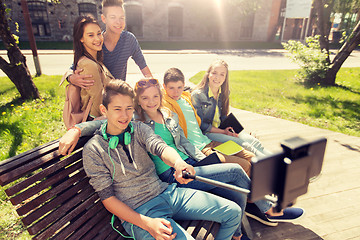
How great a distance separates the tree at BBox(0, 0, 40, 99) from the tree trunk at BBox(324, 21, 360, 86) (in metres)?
8.32

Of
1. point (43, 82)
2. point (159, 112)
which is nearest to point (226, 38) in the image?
point (43, 82)

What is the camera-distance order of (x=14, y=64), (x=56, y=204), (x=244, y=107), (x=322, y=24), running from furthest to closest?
(x=322, y=24), (x=244, y=107), (x=14, y=64), (x=56, y=204)

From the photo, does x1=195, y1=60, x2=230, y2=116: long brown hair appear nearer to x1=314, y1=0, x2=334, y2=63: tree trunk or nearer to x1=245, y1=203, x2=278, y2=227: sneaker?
x1=245, y1=203, x2=278, y2=227: sneaker

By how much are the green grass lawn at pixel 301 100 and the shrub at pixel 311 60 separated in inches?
15.8

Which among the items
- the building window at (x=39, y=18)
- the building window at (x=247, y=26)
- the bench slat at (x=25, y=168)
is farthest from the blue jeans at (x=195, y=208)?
Result: the building window at (x=247, y=26)

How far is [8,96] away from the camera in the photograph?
19.6ft

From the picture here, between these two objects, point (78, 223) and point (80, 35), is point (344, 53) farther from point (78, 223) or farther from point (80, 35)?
point (78, 223)

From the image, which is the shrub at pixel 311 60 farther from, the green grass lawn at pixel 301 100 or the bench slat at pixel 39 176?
the bench slat at pixel 39 176

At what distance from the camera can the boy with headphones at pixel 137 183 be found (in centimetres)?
171

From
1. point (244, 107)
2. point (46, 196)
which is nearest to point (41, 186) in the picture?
point (46, 196)

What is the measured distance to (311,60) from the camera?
7.97 m

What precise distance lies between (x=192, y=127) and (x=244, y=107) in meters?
3.37

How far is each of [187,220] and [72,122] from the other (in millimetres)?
1309

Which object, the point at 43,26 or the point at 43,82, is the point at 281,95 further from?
the point at 43,26
